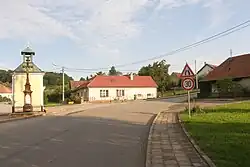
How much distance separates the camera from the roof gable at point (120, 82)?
7169 centimetres

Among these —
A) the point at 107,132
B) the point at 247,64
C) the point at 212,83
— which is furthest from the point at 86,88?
the point at 107,132

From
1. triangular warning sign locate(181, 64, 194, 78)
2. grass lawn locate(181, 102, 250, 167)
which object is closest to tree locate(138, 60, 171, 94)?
triangular warning sign locate(181, 64, 194, 78)

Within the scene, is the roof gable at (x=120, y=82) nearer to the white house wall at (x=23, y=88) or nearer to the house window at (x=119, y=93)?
the house window at (x=119, y=93)

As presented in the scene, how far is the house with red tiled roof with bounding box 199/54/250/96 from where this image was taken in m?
47.8

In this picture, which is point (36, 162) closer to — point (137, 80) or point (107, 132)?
point (107, 132)

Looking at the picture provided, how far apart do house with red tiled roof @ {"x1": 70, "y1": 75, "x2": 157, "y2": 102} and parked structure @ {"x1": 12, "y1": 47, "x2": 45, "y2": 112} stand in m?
34.8

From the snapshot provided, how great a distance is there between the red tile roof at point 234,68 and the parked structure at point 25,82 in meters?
26.7

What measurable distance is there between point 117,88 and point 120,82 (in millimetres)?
1822

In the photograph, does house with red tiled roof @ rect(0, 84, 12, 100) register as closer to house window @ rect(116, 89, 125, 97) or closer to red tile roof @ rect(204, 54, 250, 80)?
house window @ rect(116, 89, 125, 97)

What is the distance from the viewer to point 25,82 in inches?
1314

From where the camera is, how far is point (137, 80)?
7662 centimetres

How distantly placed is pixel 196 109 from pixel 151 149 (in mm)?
14271

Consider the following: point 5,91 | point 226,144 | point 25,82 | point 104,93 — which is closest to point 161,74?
point 104,93

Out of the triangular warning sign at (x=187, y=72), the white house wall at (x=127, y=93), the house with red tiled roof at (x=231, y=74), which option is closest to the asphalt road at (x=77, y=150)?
the triangular warning sign at (x=187, y=72)
